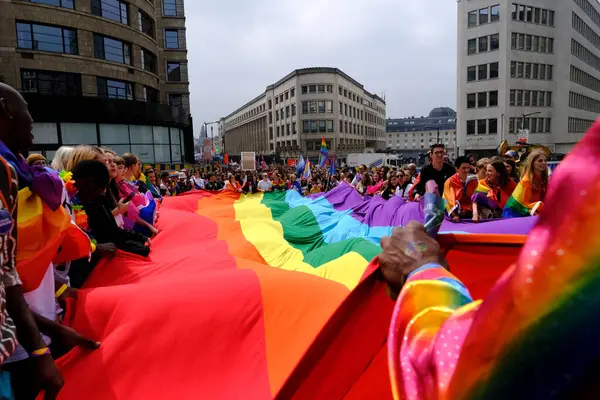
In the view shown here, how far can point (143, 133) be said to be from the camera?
27109 mm

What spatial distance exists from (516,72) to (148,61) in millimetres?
39483

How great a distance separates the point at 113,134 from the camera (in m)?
25.4

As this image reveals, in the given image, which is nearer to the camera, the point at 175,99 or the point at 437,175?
the point at 437,175

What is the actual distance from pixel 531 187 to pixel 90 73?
88.0ft

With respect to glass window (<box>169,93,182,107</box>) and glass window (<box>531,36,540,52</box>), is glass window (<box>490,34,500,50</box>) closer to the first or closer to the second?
glass window (<box>531,36,540,52</box>)

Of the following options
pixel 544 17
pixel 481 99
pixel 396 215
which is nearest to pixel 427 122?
pixel 544 17

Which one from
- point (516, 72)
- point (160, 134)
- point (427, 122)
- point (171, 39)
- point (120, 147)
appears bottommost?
point (120, 147)

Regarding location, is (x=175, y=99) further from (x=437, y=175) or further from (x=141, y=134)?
(x=437, y=175)

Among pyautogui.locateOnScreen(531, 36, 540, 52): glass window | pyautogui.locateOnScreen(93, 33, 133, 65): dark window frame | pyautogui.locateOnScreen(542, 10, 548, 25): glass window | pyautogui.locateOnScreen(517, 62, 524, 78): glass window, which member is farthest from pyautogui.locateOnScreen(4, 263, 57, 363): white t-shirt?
pyautogui.locateOnScreen(542, 10, 548, 25): glass window

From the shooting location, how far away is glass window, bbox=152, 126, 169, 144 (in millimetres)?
28078

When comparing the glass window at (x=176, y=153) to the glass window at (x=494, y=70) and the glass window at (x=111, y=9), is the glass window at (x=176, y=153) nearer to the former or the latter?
the glass window at (x=111, y=9)

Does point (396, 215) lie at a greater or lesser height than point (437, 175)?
lesser

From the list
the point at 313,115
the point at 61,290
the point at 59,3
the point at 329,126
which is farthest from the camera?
the point at 329,126

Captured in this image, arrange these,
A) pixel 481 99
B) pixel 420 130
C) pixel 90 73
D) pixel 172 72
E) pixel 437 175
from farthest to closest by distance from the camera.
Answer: pixel 420 130
pixel 481 99
pixel 172 72
pixel 90 73
pixel 437 175
